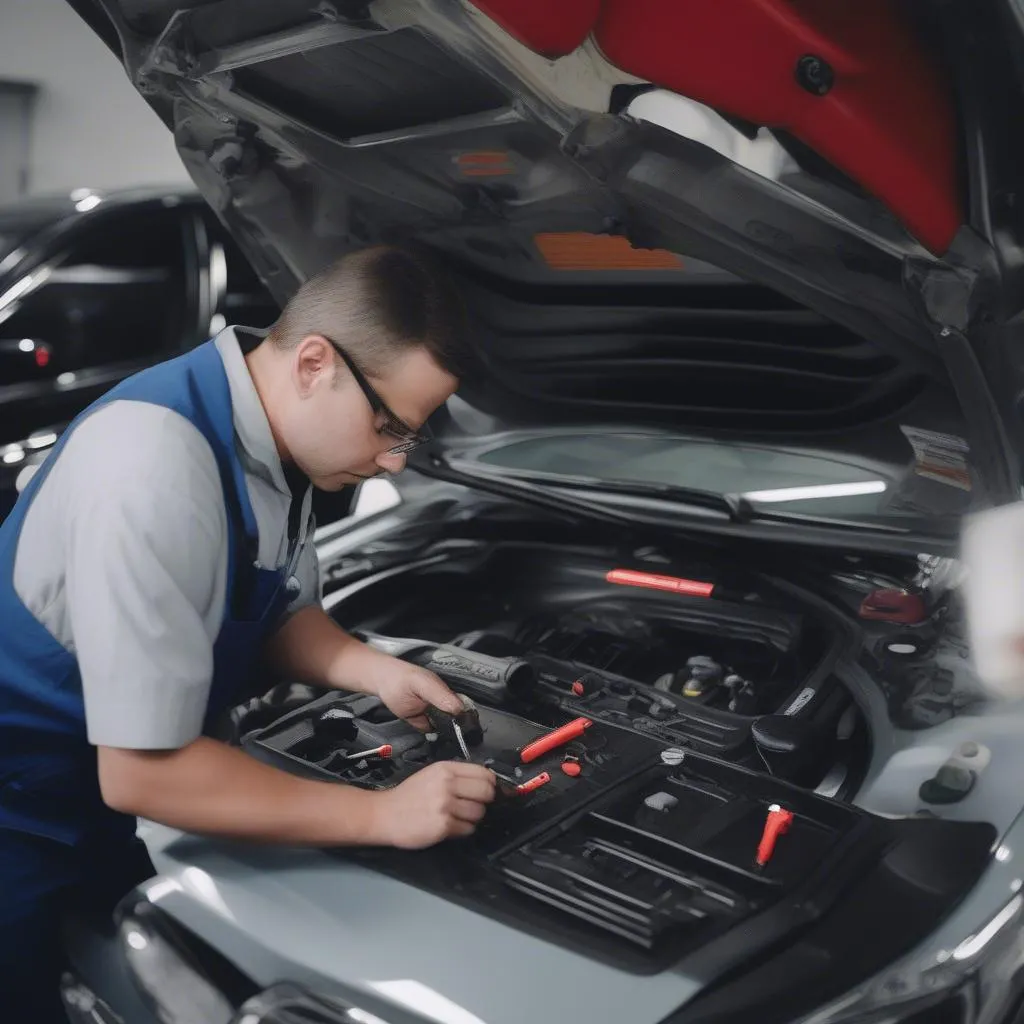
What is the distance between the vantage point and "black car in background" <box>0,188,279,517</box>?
282 centimetres

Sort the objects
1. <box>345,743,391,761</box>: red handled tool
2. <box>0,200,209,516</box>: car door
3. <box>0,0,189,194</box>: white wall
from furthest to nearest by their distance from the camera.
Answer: <box>0,0,189,194</box>: white wall, <box>0,200,209,516</box>: car door, <box>345,743,391,761</box>: red handled tool

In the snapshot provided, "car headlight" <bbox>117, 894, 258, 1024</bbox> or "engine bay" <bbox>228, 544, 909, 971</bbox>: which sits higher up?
"engine bay" <bbox>228, 544, 909, 971</bbox>

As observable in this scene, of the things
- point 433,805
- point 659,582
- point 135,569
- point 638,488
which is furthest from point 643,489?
point 135,569

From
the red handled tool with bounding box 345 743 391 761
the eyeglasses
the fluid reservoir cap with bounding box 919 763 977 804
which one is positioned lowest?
the red handled tool with bounding box 345 743 391 761

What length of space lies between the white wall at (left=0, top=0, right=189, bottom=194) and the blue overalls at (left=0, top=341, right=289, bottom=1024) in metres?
5.14

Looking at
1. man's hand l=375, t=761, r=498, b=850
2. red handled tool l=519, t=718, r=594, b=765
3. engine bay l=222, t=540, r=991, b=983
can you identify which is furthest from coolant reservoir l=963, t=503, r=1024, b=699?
man's hand l=375, t=761, r=498, b=850

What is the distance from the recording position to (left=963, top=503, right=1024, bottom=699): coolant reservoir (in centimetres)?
109

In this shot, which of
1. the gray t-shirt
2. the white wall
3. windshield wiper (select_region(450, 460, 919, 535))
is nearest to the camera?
the gray t-shirt

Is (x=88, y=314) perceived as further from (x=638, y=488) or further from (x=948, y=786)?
(x=948, y=786)

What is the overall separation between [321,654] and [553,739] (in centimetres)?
32

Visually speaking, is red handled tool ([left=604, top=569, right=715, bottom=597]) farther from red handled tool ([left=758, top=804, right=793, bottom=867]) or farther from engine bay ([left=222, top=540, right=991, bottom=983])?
red handled tool ([left=758, top=804, right=793, bottom=867])

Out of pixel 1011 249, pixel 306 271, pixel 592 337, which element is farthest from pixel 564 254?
pixel 1011 249

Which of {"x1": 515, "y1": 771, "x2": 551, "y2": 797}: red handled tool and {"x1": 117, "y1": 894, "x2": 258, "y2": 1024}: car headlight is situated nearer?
{"x1": 117, "y1": 894, "x2": 258, "y2": 1024}: car headlight

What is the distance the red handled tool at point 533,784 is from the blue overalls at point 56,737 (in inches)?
13.0
